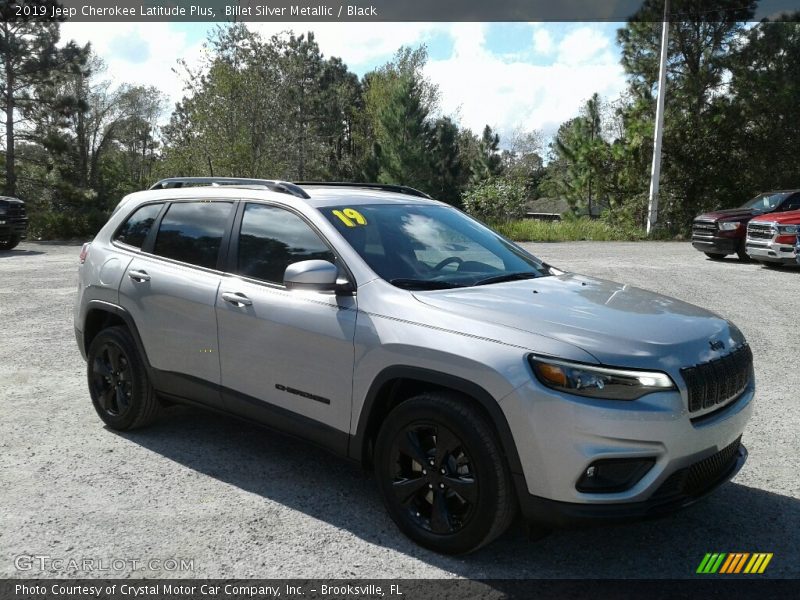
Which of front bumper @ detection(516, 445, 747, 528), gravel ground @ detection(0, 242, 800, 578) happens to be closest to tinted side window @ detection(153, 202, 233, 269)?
gravel ground @ detection(0, 242, 800, 578)

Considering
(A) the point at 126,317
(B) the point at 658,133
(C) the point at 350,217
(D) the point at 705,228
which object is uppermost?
(B) the point at 658,133

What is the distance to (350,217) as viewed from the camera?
4062 mm

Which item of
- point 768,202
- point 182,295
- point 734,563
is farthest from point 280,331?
point 768,202

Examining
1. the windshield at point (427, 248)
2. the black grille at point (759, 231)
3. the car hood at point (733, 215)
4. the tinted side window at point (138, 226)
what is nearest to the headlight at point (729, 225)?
the car hood at point (733, 215)

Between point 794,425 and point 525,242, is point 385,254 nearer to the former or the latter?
point 794,425

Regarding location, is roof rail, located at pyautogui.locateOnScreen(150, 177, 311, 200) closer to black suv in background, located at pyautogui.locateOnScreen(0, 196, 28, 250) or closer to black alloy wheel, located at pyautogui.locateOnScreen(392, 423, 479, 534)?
black alloy wheel, located at pyautogui.locateOnScreen(392, 423, 479, 534)

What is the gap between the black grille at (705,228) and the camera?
54.3 feet

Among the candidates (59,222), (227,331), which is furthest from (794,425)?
(59,222)

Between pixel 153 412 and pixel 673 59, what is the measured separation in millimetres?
30970

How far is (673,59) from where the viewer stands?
30531 millimetres

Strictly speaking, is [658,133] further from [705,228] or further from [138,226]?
[138,226]

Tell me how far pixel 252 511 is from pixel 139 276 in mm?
1857

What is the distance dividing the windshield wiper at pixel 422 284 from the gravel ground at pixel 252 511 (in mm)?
1226

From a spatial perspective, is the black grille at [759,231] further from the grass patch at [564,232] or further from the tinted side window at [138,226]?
the tinted side window at [138,226]
